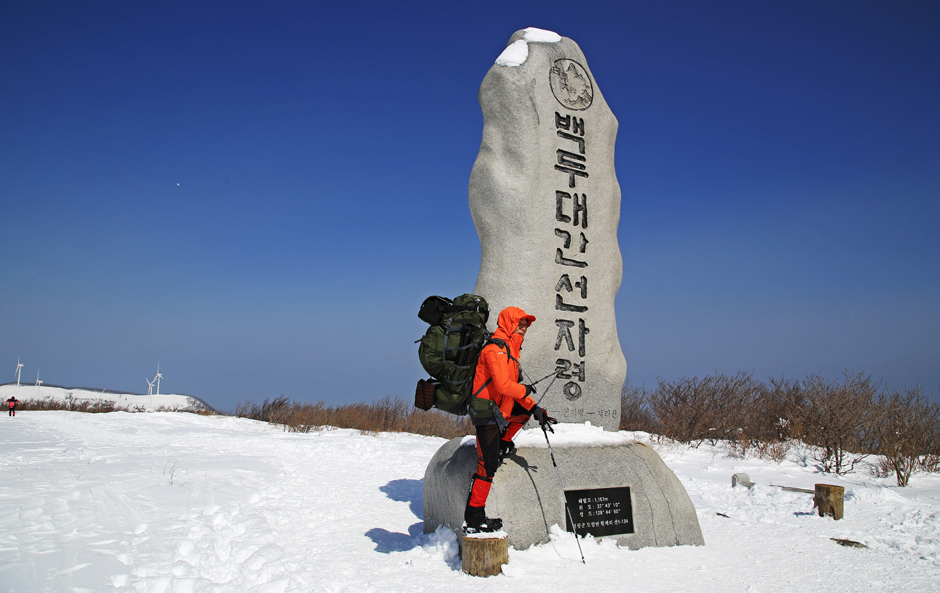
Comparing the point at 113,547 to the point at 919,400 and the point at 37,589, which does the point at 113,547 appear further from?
the point at 919,400

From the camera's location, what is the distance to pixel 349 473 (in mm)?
8594

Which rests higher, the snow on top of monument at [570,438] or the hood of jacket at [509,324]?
the hood of jacket at [509,324]

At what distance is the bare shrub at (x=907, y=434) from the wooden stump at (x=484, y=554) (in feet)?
25.4

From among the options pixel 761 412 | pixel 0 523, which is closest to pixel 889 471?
pixel 761 412

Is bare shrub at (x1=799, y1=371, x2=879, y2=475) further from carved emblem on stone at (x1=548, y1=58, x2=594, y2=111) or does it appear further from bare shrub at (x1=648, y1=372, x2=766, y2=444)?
carved emblem on stone at (x1=548, y1=58, x2=594, y2=111)

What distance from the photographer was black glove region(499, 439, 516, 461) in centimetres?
476

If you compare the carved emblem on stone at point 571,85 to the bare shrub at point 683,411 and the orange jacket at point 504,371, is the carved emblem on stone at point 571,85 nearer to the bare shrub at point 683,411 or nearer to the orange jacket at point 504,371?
the orange jacket at point 504,371

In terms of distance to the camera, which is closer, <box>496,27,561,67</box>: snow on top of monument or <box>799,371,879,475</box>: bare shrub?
<box>496,27,561,67</box>: snow on top of monument

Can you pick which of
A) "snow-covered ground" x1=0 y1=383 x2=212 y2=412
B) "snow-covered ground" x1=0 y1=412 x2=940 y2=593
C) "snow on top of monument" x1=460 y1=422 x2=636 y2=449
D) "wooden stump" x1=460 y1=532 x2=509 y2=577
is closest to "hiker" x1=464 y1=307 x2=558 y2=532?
"wooden stump" x1=460 y1=532 x2=509 y2=577

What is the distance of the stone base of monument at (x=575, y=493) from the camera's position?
472 centimetres

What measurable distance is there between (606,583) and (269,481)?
485 cm

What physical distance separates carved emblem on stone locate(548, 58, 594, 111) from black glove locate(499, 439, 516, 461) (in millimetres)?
3673

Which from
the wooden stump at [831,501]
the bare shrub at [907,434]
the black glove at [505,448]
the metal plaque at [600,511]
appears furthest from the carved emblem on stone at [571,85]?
the bare shrub at [907,434]

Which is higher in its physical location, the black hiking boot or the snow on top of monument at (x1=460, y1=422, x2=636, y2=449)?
the snow on top of monument at (x1=460, y1=422, x2=636, y2=449)
